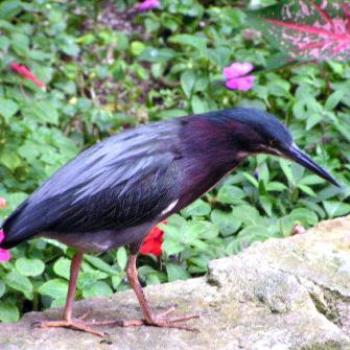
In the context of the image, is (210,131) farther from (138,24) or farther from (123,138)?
(138,24)

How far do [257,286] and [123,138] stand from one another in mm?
721

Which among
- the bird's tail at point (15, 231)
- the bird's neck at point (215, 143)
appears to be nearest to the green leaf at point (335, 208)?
the bird's neck at point (215, 143)

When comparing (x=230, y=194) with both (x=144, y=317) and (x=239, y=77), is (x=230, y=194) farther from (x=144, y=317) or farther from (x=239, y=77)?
(x=144, y=317)

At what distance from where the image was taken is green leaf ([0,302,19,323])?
336 cm

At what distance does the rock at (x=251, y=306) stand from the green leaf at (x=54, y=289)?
186 mm

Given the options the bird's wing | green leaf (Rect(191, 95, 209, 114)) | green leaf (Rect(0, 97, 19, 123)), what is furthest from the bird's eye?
green leaf (Rect(191, 95, 209, 114))

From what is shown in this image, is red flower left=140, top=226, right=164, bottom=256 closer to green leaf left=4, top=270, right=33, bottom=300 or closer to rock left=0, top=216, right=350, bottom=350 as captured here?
rock left=0, top=216, right=350, bottom=350

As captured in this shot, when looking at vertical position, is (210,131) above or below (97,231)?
above

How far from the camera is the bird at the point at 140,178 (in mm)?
2812

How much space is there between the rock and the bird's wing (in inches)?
15.0

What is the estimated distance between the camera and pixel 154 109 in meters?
5.27

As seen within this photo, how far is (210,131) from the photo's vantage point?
113 inches

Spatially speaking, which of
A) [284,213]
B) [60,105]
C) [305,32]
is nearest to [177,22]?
[60,105]

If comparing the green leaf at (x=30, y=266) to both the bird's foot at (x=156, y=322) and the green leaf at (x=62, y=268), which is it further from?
the bird's foot at (x=156, y=322)
